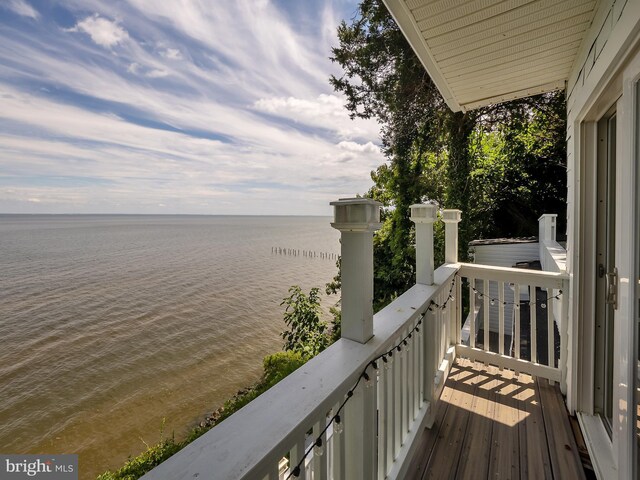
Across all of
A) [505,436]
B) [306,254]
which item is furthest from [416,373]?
[306,254]

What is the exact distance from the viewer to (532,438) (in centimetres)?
187

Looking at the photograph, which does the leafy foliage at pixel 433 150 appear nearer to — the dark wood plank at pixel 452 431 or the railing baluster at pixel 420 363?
the dark wood plank at pixel 452 431

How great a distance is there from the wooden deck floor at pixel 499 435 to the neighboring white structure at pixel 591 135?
6.6 inches

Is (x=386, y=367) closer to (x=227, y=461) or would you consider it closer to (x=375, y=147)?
(x=227, y=461)

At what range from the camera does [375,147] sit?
929 centimetres

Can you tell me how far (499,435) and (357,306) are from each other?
1.60m

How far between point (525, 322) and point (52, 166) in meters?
46.4

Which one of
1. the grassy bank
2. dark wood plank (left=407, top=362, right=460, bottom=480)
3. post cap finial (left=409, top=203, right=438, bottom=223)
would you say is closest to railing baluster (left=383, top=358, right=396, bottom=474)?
dark wood plank (left=407, top=362, right=460, bottom=480)

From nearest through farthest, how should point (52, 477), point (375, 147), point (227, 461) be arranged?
point (227, 461) < point (52, 477) < point (375, 147)

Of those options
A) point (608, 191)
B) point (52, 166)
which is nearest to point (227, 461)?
point (608, 191)

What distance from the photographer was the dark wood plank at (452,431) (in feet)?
5.48

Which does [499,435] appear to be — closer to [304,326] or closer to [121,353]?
[304,326]

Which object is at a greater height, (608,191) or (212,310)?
(608,191)

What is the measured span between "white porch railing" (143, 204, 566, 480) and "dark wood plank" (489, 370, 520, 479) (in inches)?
15.1
